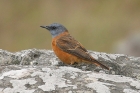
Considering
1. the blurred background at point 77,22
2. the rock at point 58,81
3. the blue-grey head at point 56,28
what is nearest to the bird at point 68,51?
the blue-grey head at point 56,28

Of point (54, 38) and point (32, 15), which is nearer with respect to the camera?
point (54, 38)

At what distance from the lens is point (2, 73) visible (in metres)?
6.05

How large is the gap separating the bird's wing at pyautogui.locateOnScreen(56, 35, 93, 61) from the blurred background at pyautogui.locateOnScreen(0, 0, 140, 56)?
29.5 feet

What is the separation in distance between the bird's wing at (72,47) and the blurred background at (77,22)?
899cm

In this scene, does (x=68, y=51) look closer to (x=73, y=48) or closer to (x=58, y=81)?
(x=73, y=48)

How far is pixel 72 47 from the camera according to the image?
7.91 metres

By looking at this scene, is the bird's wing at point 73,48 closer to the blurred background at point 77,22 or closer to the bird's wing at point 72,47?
the bird's wing at point 72,47

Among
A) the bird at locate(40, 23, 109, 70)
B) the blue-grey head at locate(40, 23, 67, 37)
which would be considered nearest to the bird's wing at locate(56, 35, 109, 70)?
the bird at locate(40, 23, 109, 70)

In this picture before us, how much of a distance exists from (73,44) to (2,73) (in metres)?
2.25

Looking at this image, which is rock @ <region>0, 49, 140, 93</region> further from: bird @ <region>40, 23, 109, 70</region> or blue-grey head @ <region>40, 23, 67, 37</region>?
blue-grey head @ <region>40, 23, 67, 37</region>

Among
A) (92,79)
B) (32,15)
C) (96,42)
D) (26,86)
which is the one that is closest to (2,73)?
(26,86)

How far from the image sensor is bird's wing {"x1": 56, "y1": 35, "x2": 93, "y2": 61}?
7592 mm

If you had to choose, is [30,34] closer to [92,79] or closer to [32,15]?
[32,15]

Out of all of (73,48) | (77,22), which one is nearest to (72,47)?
(73,48)
